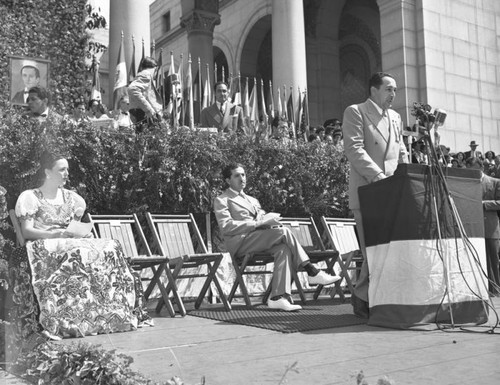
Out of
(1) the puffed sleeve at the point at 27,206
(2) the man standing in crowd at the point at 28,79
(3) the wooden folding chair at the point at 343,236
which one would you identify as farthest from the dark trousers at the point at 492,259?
(2) the man standing in crowd at the point at 28,79

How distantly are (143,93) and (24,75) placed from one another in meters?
4.52

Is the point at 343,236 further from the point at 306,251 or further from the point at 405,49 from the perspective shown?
the point at 405,49

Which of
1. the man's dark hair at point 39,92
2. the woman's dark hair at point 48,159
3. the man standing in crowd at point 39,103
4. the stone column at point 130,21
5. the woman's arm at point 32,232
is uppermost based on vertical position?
the stone column at point 130,21

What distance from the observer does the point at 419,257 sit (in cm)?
515

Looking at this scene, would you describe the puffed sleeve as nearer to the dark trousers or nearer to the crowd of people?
the crowd of people

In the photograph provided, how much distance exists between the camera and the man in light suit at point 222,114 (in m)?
10.1

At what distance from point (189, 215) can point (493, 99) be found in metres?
13.3

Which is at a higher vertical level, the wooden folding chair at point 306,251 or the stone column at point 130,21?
the stone column at point 130,21

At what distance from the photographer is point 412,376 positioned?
3324 mm

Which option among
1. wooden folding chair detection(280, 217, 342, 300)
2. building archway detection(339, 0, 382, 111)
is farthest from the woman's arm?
building archway detection(339, 0, 382, 111)

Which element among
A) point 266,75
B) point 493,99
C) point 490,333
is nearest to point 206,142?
point 490,333

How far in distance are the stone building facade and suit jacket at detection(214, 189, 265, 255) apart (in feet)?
26.9

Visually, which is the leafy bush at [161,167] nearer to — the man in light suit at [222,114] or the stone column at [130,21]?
the man in light suit at [222,114]

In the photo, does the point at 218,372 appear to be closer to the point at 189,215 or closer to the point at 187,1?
the point at 189,215
